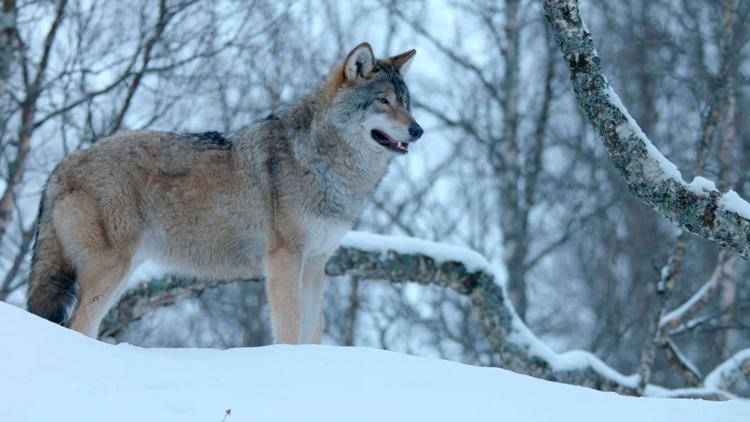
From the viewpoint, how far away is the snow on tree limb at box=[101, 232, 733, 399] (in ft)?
27.8

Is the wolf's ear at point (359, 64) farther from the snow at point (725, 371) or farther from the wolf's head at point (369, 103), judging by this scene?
the snow at point (725, 371)

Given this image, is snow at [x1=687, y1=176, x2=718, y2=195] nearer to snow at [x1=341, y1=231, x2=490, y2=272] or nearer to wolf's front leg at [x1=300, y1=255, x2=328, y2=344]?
wolf's front leg at [x1=300, y1=255, x2=328, y2=344]

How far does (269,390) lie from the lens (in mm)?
3889

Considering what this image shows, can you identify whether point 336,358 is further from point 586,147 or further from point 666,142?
point 586,147

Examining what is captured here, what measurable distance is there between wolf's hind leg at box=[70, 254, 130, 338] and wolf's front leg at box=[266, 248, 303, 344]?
1.00 m

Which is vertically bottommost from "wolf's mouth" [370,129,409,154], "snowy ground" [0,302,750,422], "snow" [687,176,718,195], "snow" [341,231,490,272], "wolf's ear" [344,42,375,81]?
"snowy ground" [0,302,750,422]

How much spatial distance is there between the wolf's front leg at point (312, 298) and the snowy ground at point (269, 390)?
7.31ft

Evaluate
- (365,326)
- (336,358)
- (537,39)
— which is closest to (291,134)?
(336,358)

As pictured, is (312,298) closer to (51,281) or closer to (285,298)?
(285,298)

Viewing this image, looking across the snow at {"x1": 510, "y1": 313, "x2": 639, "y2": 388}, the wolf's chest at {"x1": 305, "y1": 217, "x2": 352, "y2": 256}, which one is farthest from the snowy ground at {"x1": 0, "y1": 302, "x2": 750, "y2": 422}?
the snow at {"x1": 510, "y1": 313, "x2": 639, "y2": 388}

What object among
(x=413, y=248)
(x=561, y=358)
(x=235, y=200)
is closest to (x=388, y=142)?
(x=235, y=200)

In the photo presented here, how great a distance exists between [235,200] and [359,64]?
1.29 meters

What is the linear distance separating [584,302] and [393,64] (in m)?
16.4

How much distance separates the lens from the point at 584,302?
22391 millimetres
